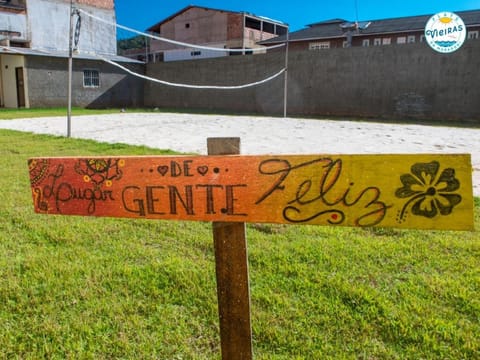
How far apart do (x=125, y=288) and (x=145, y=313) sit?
0.25m

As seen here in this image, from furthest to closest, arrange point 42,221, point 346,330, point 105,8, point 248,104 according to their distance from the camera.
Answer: point 105,8
point 248,104
point 42,221
point 346,330

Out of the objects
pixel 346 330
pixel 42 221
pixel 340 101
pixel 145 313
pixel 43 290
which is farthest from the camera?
pixel 340 101

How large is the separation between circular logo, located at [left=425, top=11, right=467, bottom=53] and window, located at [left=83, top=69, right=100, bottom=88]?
1441 cm

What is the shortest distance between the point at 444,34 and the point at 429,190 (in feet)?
50.1

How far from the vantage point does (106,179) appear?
4.24 ft

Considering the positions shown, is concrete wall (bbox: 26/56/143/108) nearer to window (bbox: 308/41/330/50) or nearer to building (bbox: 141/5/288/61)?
building (bbox: 141/5/288/61)

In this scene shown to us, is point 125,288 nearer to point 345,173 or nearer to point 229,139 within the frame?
point 229,139

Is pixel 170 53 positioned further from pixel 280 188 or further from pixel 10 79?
pixel 280 188

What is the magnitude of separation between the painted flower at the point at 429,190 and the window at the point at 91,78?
20.5 meters

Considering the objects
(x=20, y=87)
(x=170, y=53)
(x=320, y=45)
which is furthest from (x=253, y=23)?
(x=20, y=87)

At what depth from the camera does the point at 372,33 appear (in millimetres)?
23516

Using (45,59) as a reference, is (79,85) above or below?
below

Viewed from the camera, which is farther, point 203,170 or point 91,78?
point 91,78

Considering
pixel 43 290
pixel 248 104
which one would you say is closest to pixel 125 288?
pixel 43 290
